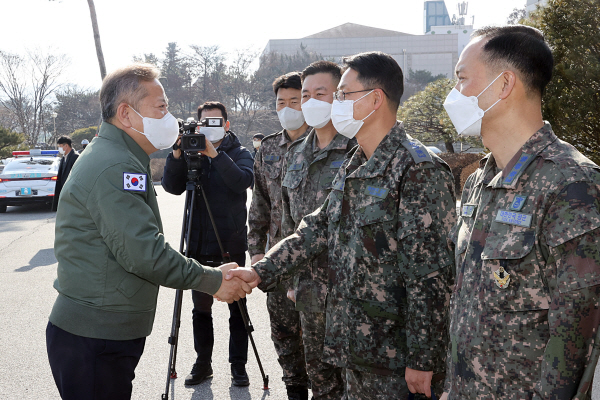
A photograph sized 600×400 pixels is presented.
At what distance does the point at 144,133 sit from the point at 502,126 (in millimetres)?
1723

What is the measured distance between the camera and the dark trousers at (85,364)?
2.39m

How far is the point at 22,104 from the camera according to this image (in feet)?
133

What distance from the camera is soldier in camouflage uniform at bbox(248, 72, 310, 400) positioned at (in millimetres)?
3777

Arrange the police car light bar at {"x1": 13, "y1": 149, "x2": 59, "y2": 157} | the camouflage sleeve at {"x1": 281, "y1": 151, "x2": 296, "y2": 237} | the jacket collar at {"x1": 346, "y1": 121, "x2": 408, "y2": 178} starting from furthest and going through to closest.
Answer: the police car light bar at {"x1": 13, "y1": 149, "x2": 59, "y2": 157}, the camouflage sleeve at {"x1": 281, "y1": 151, "x2": 296, "y2": 237}, the jacket collar at {"x1": 346, "y1": 121, "x2": 408, "y2": 178}

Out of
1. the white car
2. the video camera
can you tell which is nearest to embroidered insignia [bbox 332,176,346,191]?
the video camera

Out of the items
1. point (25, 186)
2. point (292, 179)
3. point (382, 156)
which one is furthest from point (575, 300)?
point (25, 186)

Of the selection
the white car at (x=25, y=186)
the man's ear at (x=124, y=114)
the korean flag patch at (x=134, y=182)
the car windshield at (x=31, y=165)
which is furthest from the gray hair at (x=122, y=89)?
the car windshield at (x=31, y=165)

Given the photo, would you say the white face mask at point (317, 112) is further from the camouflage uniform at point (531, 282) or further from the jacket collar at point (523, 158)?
the jacket collar at point (523, 158)

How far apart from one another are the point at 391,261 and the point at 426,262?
0.58 ft

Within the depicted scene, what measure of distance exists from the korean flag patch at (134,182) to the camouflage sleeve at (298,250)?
2.67 feet

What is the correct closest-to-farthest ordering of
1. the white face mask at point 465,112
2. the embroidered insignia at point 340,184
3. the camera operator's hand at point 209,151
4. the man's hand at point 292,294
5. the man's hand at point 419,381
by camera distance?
the white face mask at point 465,112
the man's hand at point 419,381
the embroidered insignia at point 340,184
the man's hand at point 292,294
the camera operator's hand at point 209,151

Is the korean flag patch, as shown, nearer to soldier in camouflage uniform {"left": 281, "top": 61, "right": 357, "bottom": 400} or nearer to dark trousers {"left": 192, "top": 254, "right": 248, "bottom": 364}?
soldier in camouflage uniform {"left": 281, "top": 61, "right": 357, "bottom": 400}

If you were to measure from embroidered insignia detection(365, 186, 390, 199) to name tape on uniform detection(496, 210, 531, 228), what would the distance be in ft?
2.41

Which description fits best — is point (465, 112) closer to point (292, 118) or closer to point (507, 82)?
point (507, 82)
